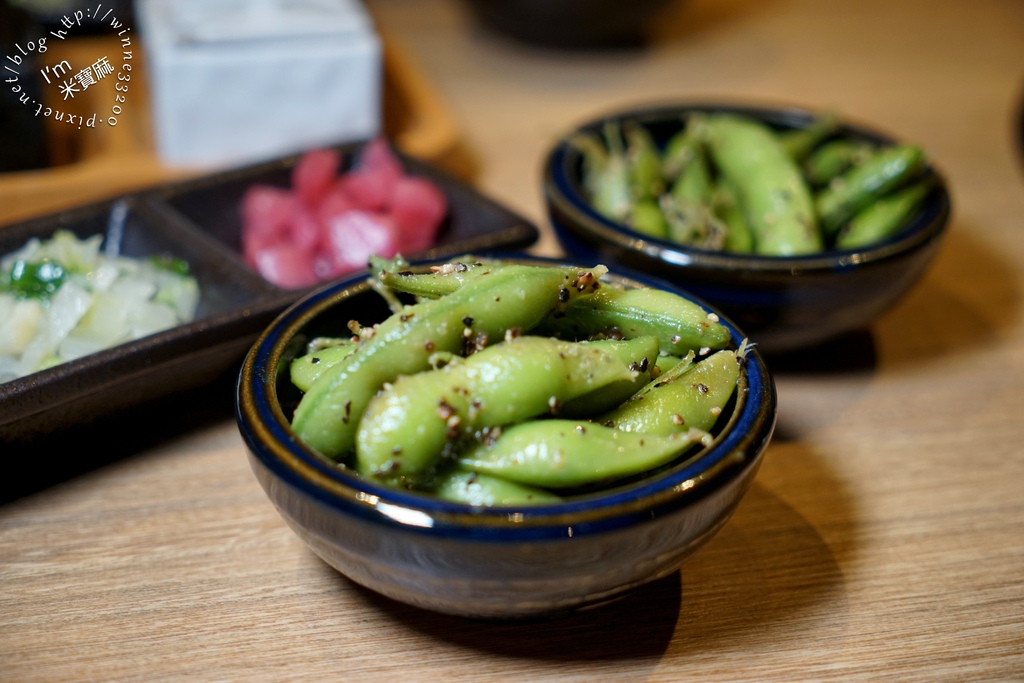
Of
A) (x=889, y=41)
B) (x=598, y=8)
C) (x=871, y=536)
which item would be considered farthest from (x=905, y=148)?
(x=889, y=41)

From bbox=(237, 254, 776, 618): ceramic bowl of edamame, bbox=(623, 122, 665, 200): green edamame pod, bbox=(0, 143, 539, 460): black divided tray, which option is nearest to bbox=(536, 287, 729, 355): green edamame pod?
bbox=(237, 254, 776, 618): ceramic bowl of edamame

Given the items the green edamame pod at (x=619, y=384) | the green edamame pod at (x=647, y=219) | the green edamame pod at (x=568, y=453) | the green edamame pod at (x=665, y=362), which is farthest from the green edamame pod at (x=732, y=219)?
the green edamame pod at (x=568, y=453)

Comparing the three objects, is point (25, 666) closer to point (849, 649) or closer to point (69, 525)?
point (69, 525)

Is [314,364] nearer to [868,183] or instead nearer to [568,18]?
[868,183]

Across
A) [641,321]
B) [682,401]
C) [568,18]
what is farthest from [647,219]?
[568,18]

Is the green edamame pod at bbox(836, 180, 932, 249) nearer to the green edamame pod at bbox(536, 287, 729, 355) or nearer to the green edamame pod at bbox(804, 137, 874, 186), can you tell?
the green edamame pod at bbox(804, 137, 874, 186)

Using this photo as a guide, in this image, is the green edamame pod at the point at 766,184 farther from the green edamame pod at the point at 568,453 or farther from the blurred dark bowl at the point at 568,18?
the blurred dark bowl at the point at 568,18
